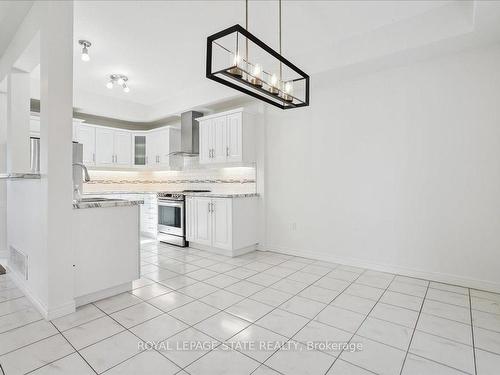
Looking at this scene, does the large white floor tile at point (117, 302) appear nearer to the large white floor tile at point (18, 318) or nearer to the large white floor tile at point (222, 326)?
the large white floor tile at point (18, 318)

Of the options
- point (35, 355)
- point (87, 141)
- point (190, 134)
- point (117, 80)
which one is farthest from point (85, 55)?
point (35, 355)

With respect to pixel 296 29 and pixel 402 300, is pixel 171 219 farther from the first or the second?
pixel 402 300

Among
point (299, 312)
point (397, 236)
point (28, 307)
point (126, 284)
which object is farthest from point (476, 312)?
point (28, 307)

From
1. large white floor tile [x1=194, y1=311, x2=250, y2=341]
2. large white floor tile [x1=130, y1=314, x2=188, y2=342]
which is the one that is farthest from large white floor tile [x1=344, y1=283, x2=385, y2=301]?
large white floor tile [x1=130, y1=314, x2=188, y2=342]

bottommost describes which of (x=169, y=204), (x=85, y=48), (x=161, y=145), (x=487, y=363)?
(x=487, y=363)

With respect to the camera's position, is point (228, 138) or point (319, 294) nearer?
point (319, 294)

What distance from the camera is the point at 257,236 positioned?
15.0 ft

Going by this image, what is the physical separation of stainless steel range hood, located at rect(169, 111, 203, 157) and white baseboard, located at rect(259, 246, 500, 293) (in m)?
2.61

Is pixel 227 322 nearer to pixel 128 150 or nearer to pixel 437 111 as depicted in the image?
pixel 437 111

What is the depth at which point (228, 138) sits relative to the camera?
14.9 feet

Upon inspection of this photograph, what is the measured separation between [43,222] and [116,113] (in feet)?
13.7

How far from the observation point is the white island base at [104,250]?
2.39 m

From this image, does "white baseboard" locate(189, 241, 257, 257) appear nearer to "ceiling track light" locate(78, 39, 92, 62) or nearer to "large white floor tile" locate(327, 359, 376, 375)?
"large white floor tile" locate(327, 359, 376, 375)

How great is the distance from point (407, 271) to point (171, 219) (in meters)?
3.71
